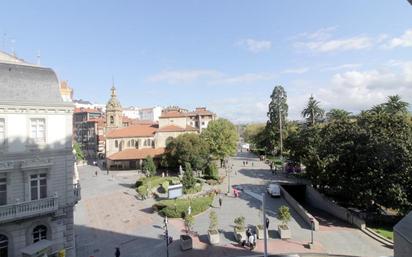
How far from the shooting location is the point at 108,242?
1019 inches

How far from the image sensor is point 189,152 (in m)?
54.8

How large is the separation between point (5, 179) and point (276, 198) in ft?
97.0

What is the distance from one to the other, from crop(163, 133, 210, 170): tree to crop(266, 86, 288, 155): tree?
25011mm

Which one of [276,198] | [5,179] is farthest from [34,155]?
[276,198]

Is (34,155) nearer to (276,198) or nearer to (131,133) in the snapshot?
(276,198)

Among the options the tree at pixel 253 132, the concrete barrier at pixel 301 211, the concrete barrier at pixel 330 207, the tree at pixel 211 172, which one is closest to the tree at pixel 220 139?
the tree at pixel 211 172

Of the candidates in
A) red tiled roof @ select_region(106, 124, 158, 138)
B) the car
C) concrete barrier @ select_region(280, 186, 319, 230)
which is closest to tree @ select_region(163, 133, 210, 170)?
red tiled roof @ select_region(106, 124, 158, 138)

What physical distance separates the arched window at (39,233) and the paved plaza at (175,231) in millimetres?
3746

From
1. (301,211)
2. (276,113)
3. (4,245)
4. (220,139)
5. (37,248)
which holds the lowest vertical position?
(301,211)

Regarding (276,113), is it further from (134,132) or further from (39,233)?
(39,233)

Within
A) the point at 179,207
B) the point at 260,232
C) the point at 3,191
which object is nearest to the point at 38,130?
the point at 3,191

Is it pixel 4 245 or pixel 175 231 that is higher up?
pixel 4 245

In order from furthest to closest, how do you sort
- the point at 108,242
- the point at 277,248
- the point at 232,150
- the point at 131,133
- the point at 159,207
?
the point at 131,133 < the point at 232,150 < the point at 159,207 < the point at 108,242 < the point at 277,248

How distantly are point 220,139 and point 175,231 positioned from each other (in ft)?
117
